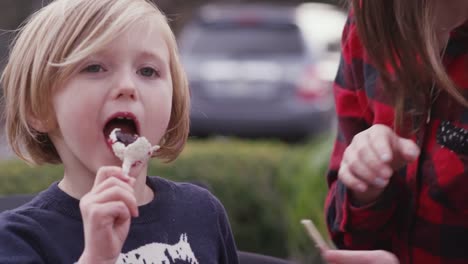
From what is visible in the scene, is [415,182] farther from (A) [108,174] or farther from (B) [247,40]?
(B) [247,40]

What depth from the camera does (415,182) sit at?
2102 millimetres

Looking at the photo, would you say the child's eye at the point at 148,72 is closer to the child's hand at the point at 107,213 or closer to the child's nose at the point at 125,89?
the child's nose at the point at 125,89

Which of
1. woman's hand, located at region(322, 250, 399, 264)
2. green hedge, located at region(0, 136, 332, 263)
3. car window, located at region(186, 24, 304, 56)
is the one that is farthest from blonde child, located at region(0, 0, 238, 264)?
car window, located at region(186, 24, 304, 56)

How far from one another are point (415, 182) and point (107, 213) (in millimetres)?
722

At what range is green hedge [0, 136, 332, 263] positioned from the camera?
4.59m

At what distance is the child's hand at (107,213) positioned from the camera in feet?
5.40

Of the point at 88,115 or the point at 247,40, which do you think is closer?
the point at 88,115

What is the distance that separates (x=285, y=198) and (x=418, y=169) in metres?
2.82

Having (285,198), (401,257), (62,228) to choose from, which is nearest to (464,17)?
(401,257)

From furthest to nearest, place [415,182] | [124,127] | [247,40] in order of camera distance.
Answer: [247,40], [415,182], [124,127]

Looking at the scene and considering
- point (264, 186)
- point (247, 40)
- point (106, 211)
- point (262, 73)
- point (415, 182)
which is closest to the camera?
point (106, 211)

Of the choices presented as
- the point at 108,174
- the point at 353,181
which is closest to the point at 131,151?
the point at 108,174

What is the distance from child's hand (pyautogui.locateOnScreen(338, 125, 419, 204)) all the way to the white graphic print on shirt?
A: 321 mm

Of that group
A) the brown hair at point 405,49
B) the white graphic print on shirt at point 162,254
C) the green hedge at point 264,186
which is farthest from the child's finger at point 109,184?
the green hedge at point 264,186
